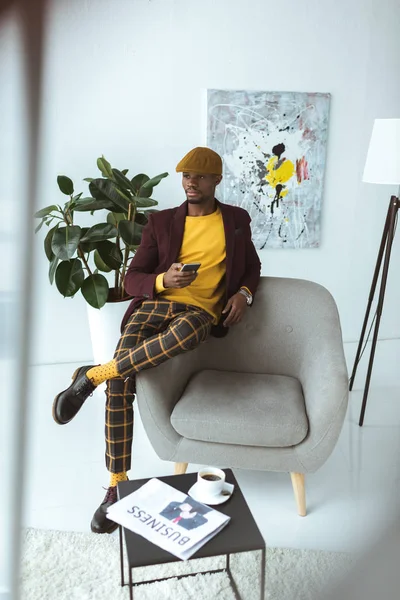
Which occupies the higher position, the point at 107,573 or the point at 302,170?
the point at 302,170

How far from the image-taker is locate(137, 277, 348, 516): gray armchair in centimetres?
164

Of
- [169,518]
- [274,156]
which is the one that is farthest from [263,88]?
[169,518]

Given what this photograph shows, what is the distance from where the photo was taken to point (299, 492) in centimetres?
175

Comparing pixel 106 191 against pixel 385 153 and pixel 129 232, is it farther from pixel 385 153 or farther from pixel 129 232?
pixel 385 153

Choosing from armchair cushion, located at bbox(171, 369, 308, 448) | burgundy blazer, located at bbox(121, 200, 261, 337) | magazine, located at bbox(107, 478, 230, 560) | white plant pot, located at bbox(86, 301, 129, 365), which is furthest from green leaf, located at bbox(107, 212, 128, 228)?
magazine, located at bbox(107, 478, 230, 560)

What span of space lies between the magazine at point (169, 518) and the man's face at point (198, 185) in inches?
36.6

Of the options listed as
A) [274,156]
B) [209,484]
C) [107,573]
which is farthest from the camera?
[274,156]

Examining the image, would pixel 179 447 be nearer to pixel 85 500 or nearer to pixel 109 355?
pixel 85 500

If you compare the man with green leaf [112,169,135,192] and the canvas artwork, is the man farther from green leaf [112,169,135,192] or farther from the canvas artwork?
the canvas artwork

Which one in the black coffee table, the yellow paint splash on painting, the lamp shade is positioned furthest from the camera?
the yellow paint splash on painting

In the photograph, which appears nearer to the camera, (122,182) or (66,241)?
(66,241)

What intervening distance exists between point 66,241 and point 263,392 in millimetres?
907

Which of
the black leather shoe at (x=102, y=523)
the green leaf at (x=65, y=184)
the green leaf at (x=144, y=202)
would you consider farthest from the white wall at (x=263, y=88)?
the black leather shoe at (x=102, y=523)

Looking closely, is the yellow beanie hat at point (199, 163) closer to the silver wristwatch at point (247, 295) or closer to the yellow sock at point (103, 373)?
the silver wristwatch at point (247, 295)
